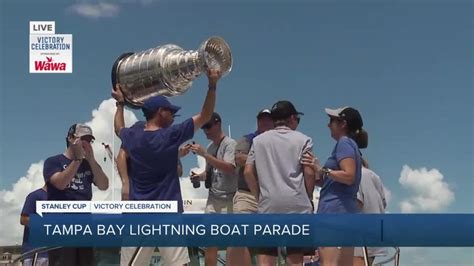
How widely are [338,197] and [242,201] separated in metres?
0.65

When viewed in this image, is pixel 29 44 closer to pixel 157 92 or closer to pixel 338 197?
pixel 157 92

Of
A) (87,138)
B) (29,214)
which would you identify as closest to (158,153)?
(87,138)

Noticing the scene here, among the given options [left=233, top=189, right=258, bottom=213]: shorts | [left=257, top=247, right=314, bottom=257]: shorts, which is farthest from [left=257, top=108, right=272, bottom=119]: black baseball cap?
[left=257, top=247, right=314, bottom=257]: shorts

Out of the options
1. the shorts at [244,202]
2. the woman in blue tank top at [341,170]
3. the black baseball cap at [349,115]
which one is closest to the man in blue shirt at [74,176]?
the shorts at [244,202]

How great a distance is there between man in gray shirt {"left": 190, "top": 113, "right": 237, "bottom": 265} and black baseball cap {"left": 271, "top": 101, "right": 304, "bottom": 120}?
21.2 inches

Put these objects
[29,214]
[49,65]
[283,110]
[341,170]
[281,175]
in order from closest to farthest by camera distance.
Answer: [341,170] < [281,175] < [283,110] < [29,214] < [49,65]

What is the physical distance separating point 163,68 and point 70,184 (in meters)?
0.85

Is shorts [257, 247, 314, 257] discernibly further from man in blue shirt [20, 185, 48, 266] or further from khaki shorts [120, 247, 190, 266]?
man in blue shirt [20, 185, 48, 266]

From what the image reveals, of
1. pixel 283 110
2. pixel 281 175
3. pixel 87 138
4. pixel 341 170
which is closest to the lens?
pixel 341 170

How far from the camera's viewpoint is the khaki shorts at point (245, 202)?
14.1 feet

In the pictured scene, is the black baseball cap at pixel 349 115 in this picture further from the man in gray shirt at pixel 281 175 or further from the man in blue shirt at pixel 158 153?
the man in blue shirt at pixel 158 153

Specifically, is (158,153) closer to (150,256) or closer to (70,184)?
(150,256)

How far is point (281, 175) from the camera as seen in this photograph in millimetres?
3930

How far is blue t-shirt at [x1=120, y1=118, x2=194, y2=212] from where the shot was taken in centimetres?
396
